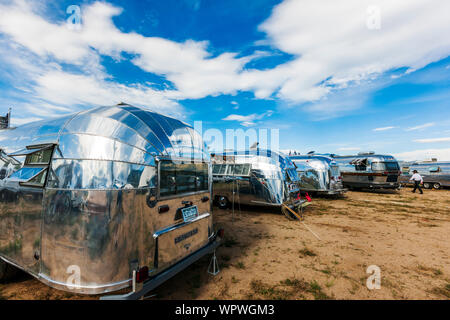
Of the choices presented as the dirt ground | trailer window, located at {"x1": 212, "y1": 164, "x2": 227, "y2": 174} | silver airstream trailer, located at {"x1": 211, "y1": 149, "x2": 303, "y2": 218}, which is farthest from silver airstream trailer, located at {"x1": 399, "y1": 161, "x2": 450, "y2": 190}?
trailer window, located at {"x1": 212, "y1": 164, "x2": 227, "y2": 174}

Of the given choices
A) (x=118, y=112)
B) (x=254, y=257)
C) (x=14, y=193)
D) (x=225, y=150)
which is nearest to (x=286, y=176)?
(x=225, y=150)

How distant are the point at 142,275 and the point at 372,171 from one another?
19086mm

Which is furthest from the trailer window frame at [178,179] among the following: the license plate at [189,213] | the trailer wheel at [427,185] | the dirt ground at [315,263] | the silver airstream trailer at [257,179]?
the trailer wheel at [427,185]

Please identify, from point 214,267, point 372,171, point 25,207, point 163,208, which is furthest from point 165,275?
point 372,171

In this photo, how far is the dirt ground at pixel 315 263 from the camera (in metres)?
3.82

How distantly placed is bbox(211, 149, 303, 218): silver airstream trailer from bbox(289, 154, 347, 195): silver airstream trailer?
4.76m

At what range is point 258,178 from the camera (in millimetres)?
9062

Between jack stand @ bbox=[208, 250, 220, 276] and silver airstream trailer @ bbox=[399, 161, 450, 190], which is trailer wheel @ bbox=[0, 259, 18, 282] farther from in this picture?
silver airstream trailer @ bbox=[399, 161, 450, 190]

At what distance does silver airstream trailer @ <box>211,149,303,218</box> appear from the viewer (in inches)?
349

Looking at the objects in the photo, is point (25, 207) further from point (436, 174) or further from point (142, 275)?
point (436, 174)
